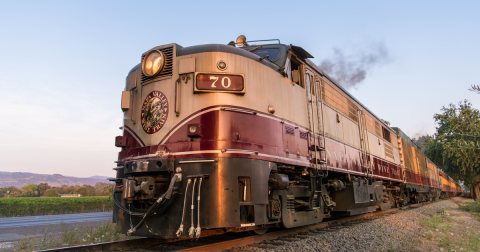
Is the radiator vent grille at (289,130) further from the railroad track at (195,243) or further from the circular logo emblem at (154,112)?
the circular logo emblem at (154,112)

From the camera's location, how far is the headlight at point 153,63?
512 centimetres

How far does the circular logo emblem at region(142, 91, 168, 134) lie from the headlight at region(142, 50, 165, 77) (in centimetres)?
38

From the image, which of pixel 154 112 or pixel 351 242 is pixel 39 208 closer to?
pixel 154 112

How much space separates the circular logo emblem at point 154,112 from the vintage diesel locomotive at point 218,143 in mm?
18

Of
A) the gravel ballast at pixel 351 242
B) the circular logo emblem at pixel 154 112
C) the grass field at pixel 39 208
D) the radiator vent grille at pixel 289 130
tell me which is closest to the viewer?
the gravel ballast at pixel 351 242

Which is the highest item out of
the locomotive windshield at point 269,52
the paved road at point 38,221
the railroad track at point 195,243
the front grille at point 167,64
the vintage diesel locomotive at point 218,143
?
the locomotive windshield at point 269,52

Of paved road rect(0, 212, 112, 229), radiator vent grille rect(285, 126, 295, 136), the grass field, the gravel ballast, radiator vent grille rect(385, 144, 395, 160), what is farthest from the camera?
the grass field

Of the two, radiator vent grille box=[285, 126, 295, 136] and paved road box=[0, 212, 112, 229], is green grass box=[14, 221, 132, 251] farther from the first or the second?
radiator vent grille box=[285, 126, 295, 136]

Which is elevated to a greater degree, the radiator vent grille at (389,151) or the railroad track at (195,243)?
the radiator vent grille at (389,151)

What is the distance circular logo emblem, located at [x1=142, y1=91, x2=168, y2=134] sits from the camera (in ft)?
16.1

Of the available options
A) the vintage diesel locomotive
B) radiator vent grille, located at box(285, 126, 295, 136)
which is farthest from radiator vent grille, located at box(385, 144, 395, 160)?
radiator vent grille, located at box(285, 126, 295, 136)

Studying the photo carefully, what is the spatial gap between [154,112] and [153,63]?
870 millimetres

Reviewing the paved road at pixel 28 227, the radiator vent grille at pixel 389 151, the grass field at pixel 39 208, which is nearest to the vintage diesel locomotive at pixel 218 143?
the paved road at pixel 28 227

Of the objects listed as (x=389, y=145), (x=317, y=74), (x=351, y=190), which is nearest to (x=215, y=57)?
(x=317, y=74)
